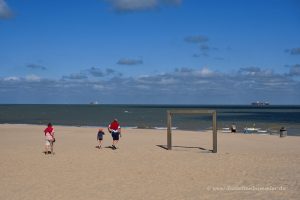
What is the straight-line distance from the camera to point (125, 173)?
12586mm

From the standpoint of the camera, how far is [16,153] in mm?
17531

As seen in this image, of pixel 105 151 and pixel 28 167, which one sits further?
pixel 105 151

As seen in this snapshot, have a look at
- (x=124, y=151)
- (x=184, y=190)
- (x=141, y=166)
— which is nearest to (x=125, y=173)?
(x=141, y=166)

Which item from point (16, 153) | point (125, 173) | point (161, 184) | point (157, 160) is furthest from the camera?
point (16, 153)

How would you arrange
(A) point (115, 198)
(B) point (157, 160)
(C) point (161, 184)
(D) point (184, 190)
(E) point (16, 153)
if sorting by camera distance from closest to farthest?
1. (A) point (115, 198)
2. (D) point (184, 190)
3. (C) point (161, 184)
4. (B) point (157, 160)
5. (E) point (16, 153)

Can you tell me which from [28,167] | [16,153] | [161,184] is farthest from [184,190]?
[16,153]

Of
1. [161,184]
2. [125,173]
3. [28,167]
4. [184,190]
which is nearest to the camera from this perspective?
[184,190]

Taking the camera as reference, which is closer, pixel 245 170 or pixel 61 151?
pixel 245 170

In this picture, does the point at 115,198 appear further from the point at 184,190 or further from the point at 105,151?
the point at 105,151

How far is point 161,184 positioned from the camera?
10852 mm

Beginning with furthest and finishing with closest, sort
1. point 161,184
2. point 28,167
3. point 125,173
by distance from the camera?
point 28,167 → point 125,173 → point 161,184

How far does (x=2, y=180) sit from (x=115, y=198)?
3793 mm

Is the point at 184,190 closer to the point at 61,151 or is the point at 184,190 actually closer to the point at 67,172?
the point at 67,172

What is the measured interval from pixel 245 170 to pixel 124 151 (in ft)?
22.2
